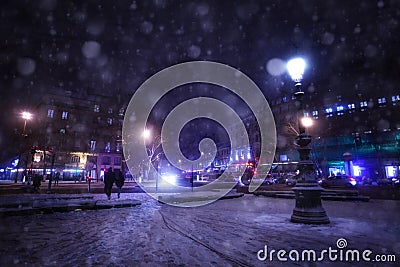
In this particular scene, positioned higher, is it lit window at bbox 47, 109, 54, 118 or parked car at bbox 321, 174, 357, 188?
lit window at bbox 47, 109, 54, 118

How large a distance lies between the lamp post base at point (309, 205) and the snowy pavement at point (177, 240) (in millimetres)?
305

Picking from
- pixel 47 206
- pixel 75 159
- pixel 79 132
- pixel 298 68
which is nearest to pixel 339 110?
pixel 298 68

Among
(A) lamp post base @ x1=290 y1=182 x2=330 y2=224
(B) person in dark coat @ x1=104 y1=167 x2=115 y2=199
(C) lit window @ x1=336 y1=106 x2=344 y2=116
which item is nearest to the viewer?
(A) lamp post base @ x1=290 y1=182 x2=330 y2=224

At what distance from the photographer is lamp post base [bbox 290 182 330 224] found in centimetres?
704

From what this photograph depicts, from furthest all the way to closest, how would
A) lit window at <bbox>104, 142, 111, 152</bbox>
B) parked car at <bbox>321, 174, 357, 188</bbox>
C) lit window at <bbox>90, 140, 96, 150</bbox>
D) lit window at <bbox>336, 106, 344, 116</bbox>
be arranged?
lit window at <bbox>104, 142, 111, 152</bbox>
lit window at <bbox>90, 140, 96, 150</bbox>
lit window at <bbox>336, 106, 344, 116</bbox>
parked car at <bbox>321, 174, 357, 188</bbox>

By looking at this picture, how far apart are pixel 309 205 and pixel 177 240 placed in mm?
4232

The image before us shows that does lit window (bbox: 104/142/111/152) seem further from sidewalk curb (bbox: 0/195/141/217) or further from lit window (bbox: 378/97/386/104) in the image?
lit window (bbox: 378/97/386/104)

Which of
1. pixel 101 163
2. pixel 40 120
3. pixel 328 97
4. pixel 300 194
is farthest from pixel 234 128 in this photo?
pixel 300 194

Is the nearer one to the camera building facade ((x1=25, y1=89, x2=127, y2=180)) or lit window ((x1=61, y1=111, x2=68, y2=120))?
Result: building facade ((x1=25, y1=89, x2=127, y2=180))

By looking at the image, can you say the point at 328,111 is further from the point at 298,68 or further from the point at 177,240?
the point at 177,240

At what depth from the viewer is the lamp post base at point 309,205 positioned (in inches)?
277

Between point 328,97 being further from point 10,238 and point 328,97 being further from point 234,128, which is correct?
point 10,238

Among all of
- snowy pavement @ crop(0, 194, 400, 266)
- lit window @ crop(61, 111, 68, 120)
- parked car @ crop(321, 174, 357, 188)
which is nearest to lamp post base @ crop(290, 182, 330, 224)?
snowy pavement @ crop(0, 194, 400, 266)

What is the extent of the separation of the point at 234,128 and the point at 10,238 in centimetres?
8649
